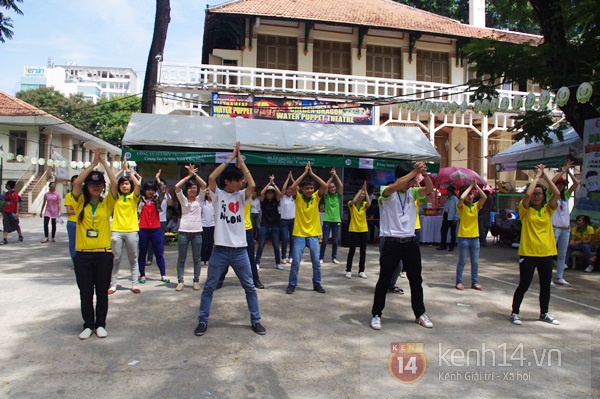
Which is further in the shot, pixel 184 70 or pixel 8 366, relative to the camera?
pixel 184 70

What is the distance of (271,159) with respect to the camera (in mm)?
13078

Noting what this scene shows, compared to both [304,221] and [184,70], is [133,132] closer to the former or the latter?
[184,70]

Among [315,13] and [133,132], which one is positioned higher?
[315,13]

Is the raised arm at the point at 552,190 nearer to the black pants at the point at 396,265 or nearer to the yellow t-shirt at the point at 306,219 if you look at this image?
the black pants at the point at 396,265

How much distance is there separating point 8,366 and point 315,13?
66.6 feet

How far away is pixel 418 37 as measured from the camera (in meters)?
22.0

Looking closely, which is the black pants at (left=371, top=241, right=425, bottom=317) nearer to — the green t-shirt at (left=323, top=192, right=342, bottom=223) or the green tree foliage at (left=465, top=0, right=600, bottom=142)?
the green t-shirt at (left=323, top=192, right=342, bottom=223)

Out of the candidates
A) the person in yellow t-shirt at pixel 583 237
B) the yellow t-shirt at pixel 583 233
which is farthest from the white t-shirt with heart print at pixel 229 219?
the yellow t-shirt at pixel 583 233

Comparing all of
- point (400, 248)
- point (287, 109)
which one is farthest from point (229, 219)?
point (287, 109)

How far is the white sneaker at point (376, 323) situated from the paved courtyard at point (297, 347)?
6cm

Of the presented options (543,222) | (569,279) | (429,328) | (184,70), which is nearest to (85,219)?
(429,328)

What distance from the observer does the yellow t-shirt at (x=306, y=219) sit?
6977 mm

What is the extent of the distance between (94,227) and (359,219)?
4.88m

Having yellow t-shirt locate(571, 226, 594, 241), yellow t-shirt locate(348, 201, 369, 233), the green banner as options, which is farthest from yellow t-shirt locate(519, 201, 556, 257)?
the green banner
